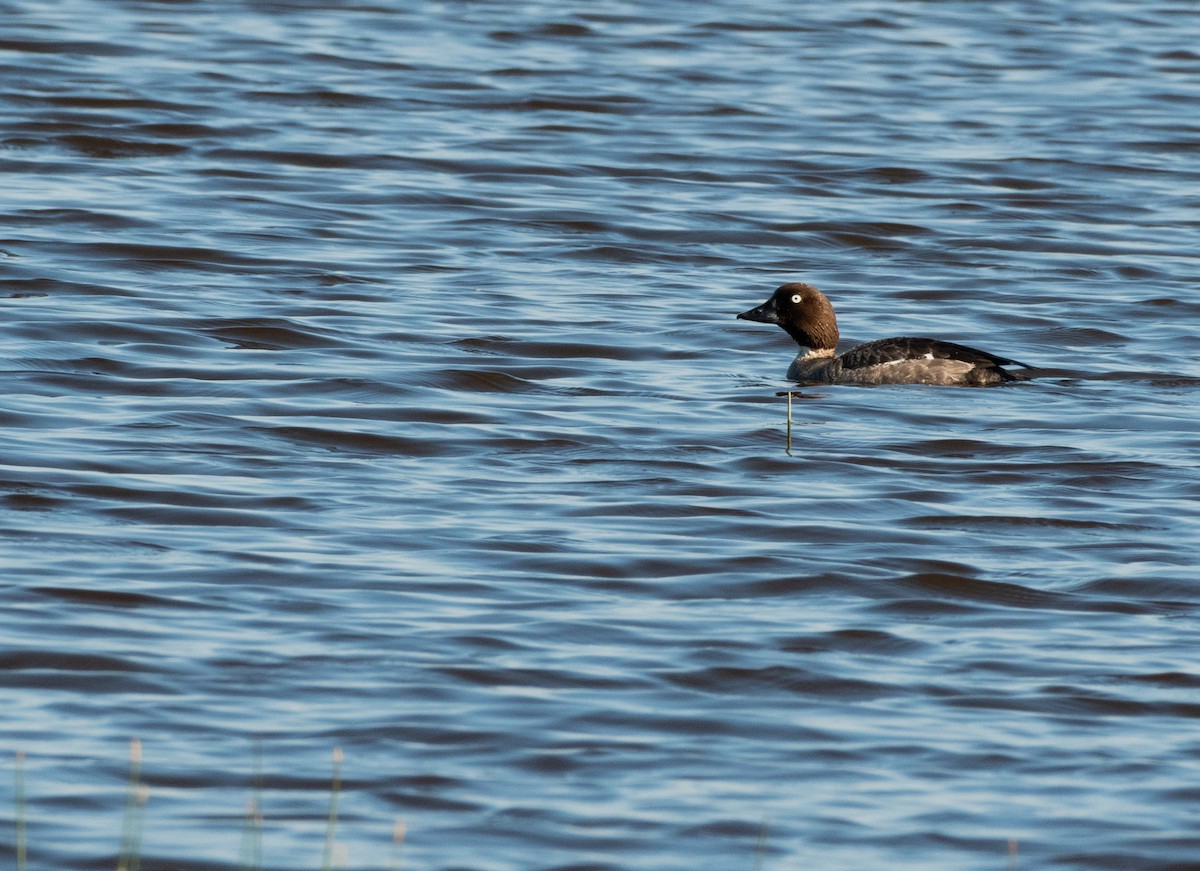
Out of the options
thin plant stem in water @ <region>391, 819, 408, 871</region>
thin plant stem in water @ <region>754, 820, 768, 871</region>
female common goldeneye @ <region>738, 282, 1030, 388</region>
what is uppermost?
thin plant stem in water @ <region>391, 819, 408, 871</region>

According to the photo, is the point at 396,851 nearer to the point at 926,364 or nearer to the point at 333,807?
the point at 333,807

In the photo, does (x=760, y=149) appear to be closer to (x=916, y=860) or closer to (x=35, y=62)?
(x=35, y=62)

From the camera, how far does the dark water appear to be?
6684 millimetres

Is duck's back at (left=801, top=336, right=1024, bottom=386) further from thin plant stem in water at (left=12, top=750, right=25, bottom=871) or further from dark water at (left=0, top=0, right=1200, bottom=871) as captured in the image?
thin plant stem in water at (left=12, top=750, right=25, bottom=871)

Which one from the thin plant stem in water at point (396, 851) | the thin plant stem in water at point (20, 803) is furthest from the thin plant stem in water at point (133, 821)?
the thin plant stem in water at point (396, 851)

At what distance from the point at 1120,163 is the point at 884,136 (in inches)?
78.8

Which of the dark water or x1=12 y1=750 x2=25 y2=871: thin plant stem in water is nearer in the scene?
x1=12 y1=750 x2=25 y2=871: thin plant stem in water

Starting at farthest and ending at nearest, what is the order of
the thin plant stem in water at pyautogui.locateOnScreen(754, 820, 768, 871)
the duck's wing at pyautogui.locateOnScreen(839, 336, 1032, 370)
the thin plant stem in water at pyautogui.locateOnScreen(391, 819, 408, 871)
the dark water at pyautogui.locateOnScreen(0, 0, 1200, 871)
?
the duck's wing at pyautogui.locateOnScreen(839, 336, 1032, 370) → the dark water at pyautogui.locateOnScreen(0, 0, 1200, 871) → the thin plant stem in water at pyautogui.locateOnScreen(754, 820, 768, 871) → the thin plant stem in water at pyautogui.locateOnScreen(391, 819, 408, 871)

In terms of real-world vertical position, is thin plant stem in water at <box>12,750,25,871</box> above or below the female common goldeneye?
above

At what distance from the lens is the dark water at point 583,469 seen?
21.9ft

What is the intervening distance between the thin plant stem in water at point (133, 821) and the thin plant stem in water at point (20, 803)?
0.23m

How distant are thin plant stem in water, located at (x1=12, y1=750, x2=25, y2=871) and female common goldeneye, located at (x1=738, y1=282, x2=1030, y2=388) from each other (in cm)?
714

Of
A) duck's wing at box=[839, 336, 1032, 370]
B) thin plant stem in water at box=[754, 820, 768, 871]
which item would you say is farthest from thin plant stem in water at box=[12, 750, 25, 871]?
duck's wing at box=[839, 336, 1032, 370]

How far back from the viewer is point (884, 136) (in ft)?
69.9
